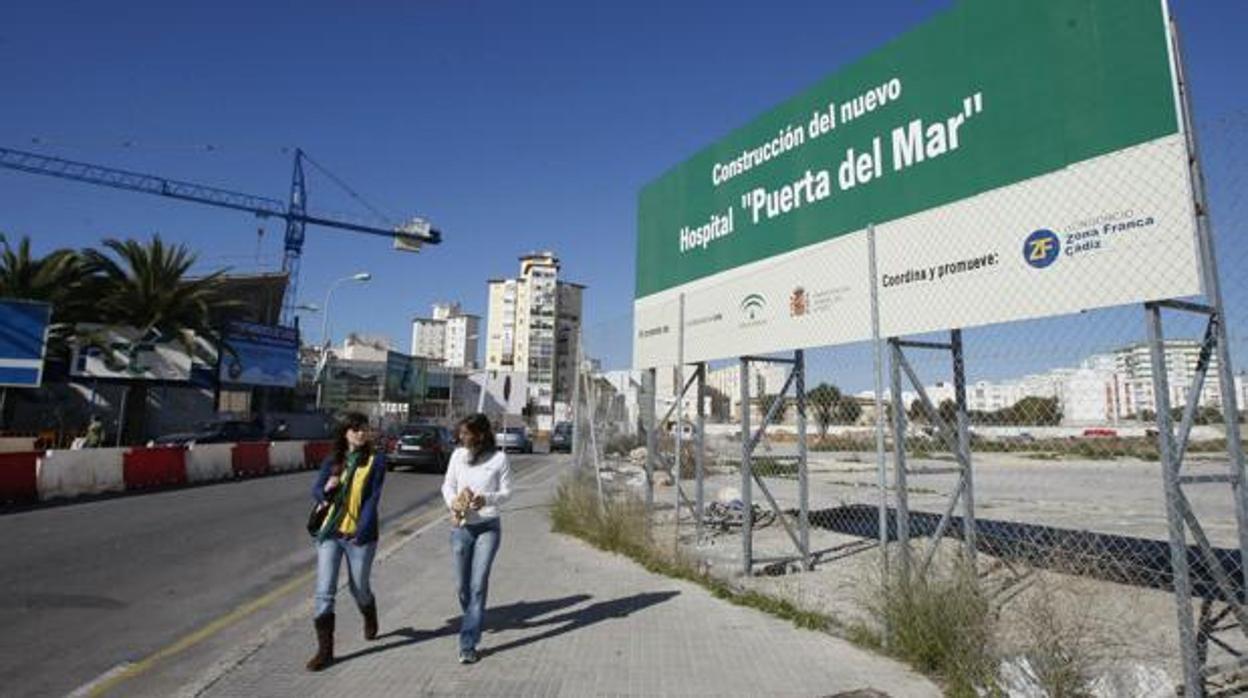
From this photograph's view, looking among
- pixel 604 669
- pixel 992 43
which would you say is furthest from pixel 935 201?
pixel 604 669

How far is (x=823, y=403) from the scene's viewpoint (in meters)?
8.08

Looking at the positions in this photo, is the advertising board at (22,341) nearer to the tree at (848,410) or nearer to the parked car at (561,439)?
the tree at (848,410)

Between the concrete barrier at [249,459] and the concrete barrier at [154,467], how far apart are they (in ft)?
7.49

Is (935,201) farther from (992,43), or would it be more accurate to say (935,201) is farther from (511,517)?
(511,517)

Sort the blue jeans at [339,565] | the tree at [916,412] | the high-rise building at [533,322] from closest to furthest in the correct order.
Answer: the blue jeans at [339,565] → the tree at [916,412] → the high-rise building at [533,322]

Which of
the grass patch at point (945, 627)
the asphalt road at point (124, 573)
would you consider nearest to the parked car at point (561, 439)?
the asphalt road at point (124, 573)

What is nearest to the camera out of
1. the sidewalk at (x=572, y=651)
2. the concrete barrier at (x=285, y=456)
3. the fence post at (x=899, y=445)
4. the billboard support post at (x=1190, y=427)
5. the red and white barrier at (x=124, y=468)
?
the billboard support post at (x=1190, y=427)

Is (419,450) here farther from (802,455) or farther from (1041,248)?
(1041,248)

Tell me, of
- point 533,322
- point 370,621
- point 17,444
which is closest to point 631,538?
point 370,621

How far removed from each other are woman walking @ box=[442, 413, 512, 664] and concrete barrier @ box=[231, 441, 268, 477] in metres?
17.1

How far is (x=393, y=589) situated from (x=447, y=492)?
237cm

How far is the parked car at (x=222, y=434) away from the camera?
24.5 m

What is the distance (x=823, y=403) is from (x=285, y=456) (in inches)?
769

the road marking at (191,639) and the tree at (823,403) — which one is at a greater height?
the tree at (823,403)
